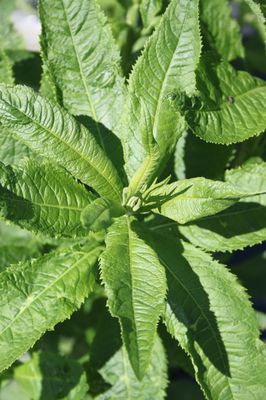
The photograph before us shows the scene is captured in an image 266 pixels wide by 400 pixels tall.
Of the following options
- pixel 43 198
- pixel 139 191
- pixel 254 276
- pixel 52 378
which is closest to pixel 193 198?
pixel 139 191

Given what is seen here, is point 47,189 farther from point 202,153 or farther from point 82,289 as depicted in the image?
point 202,153

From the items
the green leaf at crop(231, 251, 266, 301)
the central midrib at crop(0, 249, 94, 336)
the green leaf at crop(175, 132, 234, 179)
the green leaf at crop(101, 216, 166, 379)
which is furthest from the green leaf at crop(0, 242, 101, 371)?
the green leaf at crop(231, 251, 266, 301)

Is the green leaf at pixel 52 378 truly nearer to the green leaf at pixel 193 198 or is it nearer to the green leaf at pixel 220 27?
the green leaf at pixel 193 198

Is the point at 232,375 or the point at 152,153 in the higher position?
the point at 152,153

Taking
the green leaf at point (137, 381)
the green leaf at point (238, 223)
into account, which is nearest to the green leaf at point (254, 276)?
the green leaf at point (137, 381)

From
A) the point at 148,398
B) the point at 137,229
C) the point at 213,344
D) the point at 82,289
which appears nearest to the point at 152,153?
the point at 137,229

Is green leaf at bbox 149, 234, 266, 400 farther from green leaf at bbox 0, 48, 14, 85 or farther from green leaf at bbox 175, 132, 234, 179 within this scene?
green leaf at bbox 0, 48, 14, 85
